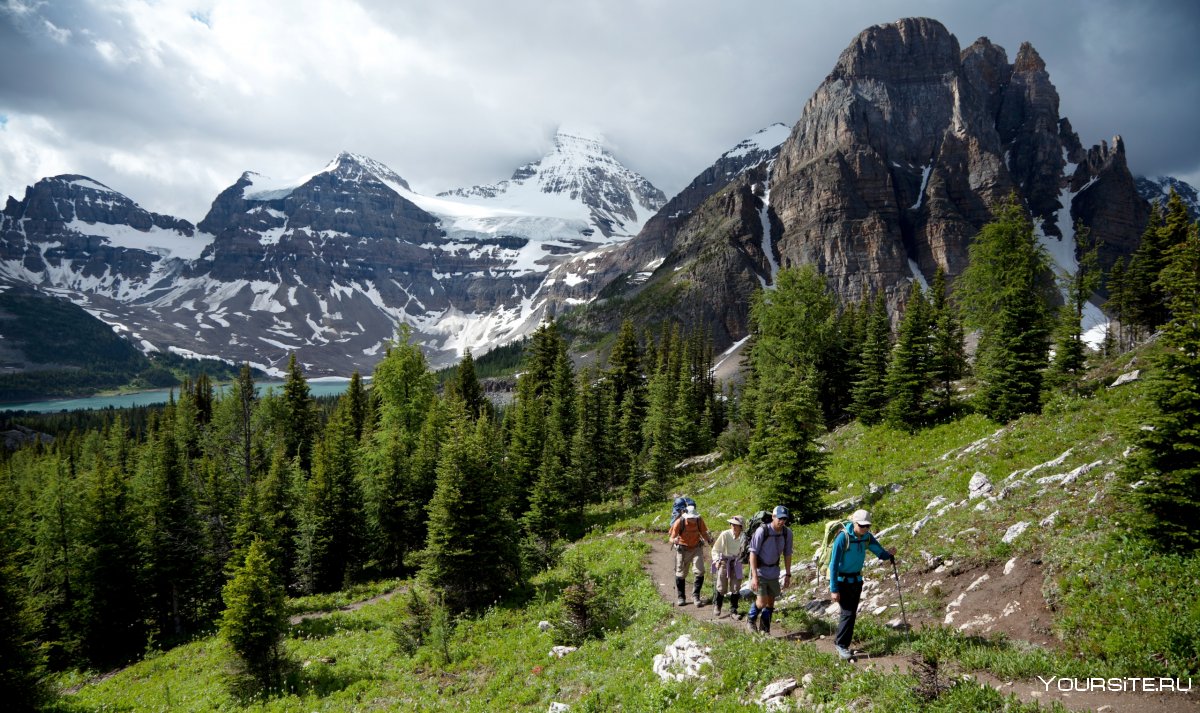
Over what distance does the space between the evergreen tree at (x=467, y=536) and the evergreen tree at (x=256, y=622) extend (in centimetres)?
522

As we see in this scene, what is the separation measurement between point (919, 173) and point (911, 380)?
195437mm

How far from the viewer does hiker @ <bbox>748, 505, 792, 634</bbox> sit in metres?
11.5

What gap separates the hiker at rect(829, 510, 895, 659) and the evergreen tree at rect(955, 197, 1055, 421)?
1878 centimetres

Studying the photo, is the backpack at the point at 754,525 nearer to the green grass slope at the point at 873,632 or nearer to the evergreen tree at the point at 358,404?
the green grass slope at the point at 873,632

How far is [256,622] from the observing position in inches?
688

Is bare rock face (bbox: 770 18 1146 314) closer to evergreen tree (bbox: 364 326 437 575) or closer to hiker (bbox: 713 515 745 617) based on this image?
evergreen tree (bbox: 364 326 437 575)

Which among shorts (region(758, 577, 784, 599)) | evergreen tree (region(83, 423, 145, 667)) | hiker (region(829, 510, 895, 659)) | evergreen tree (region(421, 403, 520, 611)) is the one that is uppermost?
hiker (region(829, 510, 895, 659))

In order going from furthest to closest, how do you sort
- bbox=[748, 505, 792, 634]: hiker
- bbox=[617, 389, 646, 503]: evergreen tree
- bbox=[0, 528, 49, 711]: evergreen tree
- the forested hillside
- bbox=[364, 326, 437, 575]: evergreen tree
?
bbox=[617, 389, 646, 503]: evergreen tree
bbox=[364, 326, 437, 575]: evergreen tree
bbox=[0, 528, 49, 711]: evergreen tree
bbox=[748, 505, 792, 634]: hiker
the forested hillside

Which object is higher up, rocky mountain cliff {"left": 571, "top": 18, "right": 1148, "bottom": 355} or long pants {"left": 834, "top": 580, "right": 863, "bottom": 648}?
rocky mountain cliff {"left": 571, "top": 18, "right": 1148, "bottom": 355}

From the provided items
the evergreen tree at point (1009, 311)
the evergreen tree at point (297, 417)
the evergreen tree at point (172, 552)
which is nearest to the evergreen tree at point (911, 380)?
the evergreen tree at point (1009, 311)

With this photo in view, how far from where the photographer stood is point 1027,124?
643 feet

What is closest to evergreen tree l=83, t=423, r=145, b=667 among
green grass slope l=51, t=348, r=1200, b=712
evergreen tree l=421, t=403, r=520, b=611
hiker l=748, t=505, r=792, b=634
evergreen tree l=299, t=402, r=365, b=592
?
green grass slope l=51, t=348, r=1200, b=712

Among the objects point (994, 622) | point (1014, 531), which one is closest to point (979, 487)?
point (1014, 531)

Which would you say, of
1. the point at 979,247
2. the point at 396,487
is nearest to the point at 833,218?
the point at 979,247
